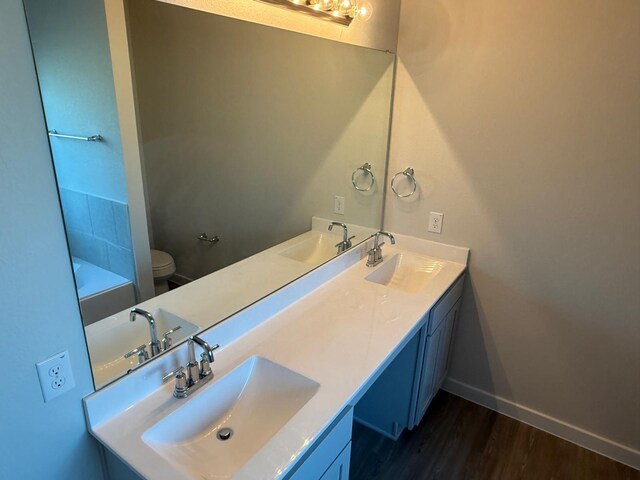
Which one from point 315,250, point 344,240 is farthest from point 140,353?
point 344,240

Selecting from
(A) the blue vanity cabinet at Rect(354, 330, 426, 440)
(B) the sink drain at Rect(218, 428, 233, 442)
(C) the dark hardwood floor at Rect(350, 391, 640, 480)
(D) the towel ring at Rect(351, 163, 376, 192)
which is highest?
(D) the towel ring at Rect(351, 163, 376, 192)

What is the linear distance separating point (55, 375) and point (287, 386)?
64cm

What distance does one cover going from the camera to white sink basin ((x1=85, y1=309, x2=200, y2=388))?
3.51ft

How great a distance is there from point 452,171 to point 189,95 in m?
1.35

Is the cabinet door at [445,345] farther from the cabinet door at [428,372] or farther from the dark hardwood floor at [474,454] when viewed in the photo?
the dark hardwood floor at [474,454]

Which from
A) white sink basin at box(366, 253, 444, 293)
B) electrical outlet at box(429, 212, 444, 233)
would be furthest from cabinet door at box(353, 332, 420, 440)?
electrical outlet at box(429, 212, 444, 233)

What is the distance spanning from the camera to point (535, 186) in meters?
1.89

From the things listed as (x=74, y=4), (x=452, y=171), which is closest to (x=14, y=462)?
(x=74, y=4)

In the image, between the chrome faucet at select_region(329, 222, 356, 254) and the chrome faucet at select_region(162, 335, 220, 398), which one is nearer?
the chrome faucet at select_region(162, 335, 220, 398)

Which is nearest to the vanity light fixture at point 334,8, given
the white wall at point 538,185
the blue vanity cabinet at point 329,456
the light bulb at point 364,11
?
the light bulb at point 364,11

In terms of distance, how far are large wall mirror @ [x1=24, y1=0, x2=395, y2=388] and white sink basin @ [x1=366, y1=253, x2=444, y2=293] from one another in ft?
0.75

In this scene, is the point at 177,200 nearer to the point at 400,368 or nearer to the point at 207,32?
the point at 207,32

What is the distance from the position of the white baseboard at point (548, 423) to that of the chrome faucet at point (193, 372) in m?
1.71

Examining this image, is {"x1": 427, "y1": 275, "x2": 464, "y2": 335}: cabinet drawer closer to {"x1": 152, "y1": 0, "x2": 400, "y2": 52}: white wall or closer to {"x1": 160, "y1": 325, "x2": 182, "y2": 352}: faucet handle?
{"x1": 160, "y1": 325, "x2": 182, "y2": 352}: faucet handle
